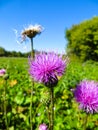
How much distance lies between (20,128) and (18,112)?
1.45 ft

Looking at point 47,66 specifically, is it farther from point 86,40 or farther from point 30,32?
point 86,40

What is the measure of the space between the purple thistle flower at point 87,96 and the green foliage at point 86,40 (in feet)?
161

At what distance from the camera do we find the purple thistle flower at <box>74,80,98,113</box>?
107 inches

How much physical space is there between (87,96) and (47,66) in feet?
1.21

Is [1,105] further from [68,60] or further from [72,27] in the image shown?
[72,27]

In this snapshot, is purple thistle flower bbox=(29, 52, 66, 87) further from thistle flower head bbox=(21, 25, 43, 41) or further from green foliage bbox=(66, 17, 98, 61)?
green foliage bbox=(66, 17, 98, 61)

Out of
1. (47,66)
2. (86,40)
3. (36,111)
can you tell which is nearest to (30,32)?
(47,66)

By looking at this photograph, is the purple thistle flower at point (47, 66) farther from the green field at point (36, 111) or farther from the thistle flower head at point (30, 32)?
the green field at point (36, 111)

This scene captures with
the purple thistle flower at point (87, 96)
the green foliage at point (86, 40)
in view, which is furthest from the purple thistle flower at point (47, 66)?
the green foliage at point (86, 40)

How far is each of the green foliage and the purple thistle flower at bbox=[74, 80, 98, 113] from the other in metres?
49.0

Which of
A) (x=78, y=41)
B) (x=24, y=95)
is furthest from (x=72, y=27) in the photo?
(x=24, y=95)

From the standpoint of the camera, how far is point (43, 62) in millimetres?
2633

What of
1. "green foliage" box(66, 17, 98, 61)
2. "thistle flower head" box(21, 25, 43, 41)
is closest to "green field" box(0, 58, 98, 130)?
"thistle flower head" box(21, 25, 43, 41)

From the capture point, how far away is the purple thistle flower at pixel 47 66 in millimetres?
2596
